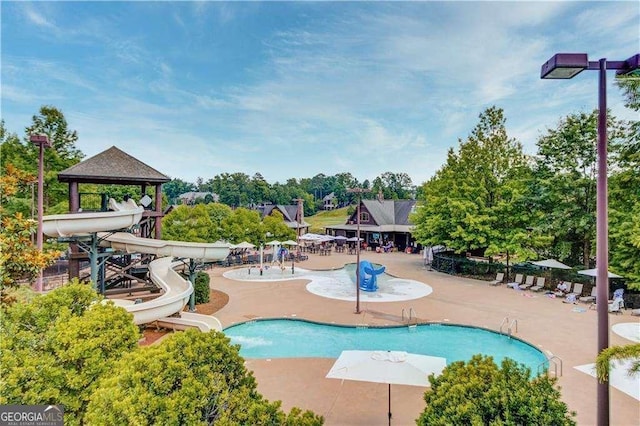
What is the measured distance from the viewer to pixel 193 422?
3695 millimetres

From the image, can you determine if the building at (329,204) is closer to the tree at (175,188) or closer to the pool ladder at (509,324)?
the tree at (175,188)

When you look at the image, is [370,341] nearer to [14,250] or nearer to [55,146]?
[14,250]

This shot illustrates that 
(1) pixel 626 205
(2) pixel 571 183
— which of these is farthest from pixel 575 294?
(2) pixel 571 183

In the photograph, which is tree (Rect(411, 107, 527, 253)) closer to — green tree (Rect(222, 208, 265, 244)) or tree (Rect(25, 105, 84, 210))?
green tree (Rect(222, 208, 265, 244))

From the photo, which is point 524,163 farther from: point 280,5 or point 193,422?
point 193,422

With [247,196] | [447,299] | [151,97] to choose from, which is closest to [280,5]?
[151,97]

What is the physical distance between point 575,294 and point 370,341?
12.8 meters

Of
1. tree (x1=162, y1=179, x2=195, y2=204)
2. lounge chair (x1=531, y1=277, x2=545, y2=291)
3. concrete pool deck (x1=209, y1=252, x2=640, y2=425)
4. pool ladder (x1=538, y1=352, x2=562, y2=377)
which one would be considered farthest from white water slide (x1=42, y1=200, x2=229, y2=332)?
tree (x1=162, y1=179, x2=195, y2=204)

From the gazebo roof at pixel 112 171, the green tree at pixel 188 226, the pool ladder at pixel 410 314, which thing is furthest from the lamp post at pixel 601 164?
the green tree at pixel 188 226

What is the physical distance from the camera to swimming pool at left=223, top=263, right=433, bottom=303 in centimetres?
1942

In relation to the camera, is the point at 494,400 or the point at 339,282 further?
the point at 339,282

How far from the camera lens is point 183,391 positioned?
378 centimetres

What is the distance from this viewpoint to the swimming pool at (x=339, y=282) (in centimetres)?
1942

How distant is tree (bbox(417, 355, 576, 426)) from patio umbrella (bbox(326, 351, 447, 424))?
2.48 m
